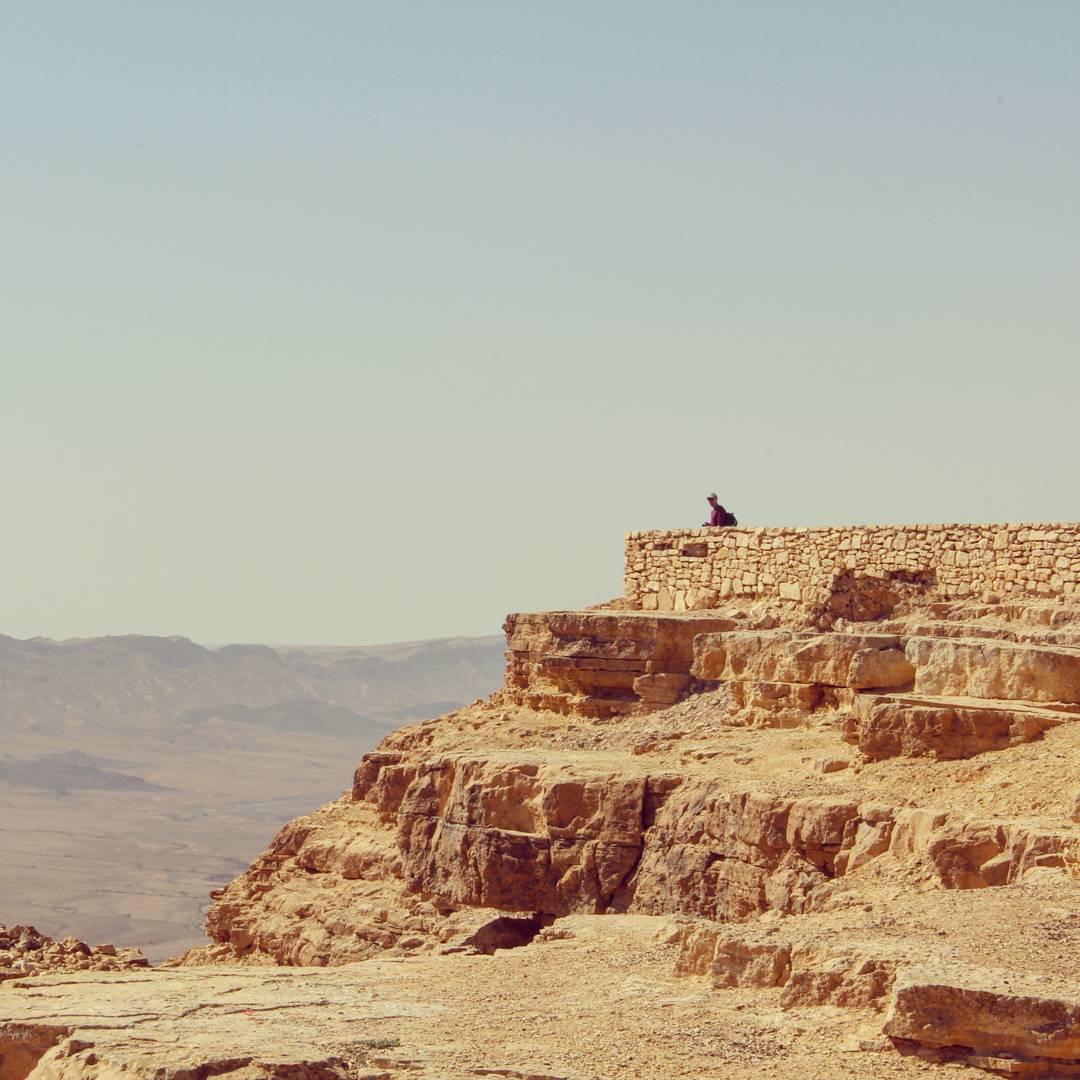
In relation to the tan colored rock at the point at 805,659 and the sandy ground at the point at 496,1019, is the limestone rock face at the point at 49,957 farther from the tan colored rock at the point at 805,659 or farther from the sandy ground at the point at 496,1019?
the tan colored rock at the point at 805,659

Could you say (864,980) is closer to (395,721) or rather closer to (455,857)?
(455,857)

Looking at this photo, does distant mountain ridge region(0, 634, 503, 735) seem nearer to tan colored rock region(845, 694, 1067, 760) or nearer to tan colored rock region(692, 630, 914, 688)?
tan colored rock region(692, 630, 914, 688)

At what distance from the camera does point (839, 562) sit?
887 inches

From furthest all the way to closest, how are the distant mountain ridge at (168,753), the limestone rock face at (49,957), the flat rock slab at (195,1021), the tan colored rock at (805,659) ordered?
1. the distant mountain ridge at (168,753)
2. the limestone rock face at (49,957)
3. the tan colored rock at (805,659)
4. the flat rock slab at (195,1021)

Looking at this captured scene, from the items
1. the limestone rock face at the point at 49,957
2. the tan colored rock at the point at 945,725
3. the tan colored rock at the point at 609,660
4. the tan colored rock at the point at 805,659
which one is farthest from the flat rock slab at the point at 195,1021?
the tan colored rock at the point at 609,660

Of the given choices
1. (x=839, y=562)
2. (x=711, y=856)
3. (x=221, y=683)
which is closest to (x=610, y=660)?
(x=839, y=562)

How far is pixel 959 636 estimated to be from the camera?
60.8 feet

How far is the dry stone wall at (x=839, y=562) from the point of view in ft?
65.8

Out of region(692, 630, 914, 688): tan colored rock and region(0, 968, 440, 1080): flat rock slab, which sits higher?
region(692, 630, 914, 688): tan colored rock

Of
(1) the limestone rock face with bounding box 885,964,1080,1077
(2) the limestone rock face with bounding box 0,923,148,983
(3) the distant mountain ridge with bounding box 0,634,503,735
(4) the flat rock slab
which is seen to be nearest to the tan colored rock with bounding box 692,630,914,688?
(4) the flat rock slab

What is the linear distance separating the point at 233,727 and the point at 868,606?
107 metres

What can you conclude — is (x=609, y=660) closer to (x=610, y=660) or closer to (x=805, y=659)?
(x=610, y=660)

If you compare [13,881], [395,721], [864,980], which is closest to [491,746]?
[864,980]

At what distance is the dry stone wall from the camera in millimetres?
20062
